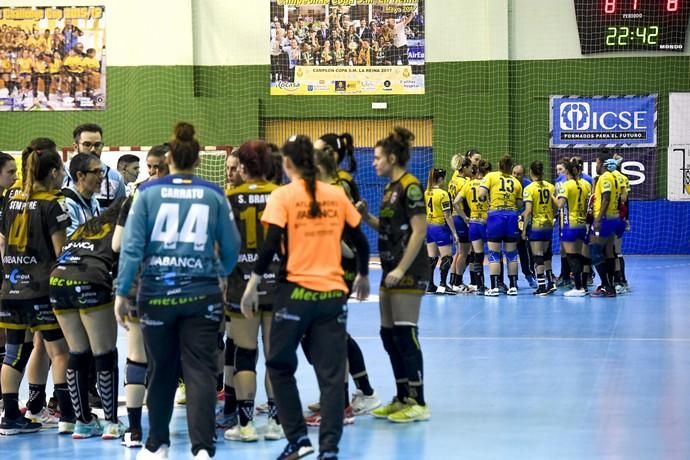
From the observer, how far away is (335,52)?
21766mm

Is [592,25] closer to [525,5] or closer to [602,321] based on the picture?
[525,5]

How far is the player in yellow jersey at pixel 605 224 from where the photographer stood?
1396 centimetres

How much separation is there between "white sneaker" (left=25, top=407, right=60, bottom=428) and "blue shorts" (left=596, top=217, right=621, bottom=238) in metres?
8.80

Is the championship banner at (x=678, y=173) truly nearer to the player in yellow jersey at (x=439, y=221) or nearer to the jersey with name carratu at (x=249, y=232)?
the player in yellow jersey at (x=439, y=221)

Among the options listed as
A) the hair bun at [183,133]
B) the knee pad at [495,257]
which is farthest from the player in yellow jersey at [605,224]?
the hair bun at [183,133]

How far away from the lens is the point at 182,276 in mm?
5336

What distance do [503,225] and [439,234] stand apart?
89cm

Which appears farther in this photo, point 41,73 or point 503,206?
point 41,73

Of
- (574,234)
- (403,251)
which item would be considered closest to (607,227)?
(574,234)

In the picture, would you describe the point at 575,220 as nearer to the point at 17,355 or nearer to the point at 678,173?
the point at 678,173

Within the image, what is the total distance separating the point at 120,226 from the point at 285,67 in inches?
638

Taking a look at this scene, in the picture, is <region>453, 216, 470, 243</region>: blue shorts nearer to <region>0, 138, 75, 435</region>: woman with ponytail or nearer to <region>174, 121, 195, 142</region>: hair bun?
<region>0, 138, 75, 435</region>: woman with ponytail

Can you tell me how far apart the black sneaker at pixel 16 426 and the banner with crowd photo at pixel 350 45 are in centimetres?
1563

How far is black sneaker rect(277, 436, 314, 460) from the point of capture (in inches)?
223
